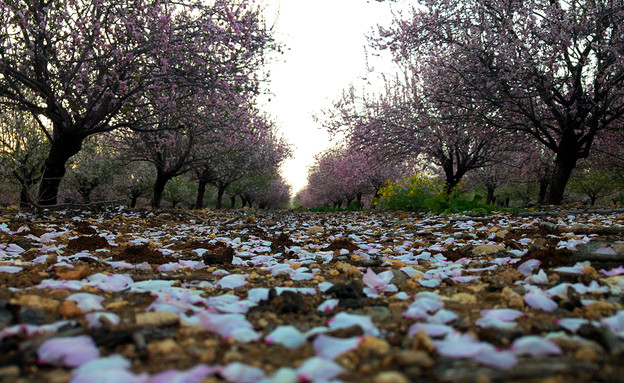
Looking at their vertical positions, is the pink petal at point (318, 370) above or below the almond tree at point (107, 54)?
below

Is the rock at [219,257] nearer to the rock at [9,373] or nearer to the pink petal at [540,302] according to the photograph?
the rock at [9,373]

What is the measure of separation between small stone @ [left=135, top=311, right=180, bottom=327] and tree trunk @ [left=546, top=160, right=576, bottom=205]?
13.9 m

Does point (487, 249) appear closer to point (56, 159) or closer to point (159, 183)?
point (56, 159)

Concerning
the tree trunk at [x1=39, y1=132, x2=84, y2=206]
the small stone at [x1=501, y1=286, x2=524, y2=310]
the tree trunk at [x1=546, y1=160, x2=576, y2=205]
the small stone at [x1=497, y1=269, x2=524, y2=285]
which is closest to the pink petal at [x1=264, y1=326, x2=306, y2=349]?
the small stone at [x1=501, y1=286, x2=524, y2=310]

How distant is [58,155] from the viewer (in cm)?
1020

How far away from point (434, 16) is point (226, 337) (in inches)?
463

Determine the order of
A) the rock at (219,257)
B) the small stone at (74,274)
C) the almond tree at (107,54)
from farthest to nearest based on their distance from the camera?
the almond tree at (107,54)
the rock at (219,257)
the small stone at (74,274)

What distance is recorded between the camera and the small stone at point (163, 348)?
149 centimetres

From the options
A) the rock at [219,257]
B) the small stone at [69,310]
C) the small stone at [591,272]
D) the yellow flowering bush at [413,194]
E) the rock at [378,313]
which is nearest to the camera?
the small stone at [69,310]

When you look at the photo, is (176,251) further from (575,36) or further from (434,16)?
(575,36)

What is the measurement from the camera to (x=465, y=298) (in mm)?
2312

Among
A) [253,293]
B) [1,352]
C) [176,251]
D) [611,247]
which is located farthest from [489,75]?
[1,352]

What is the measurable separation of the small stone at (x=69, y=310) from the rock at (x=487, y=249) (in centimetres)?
387

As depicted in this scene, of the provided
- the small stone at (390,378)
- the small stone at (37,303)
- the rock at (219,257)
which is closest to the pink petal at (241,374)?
the small stone at (390,378)
